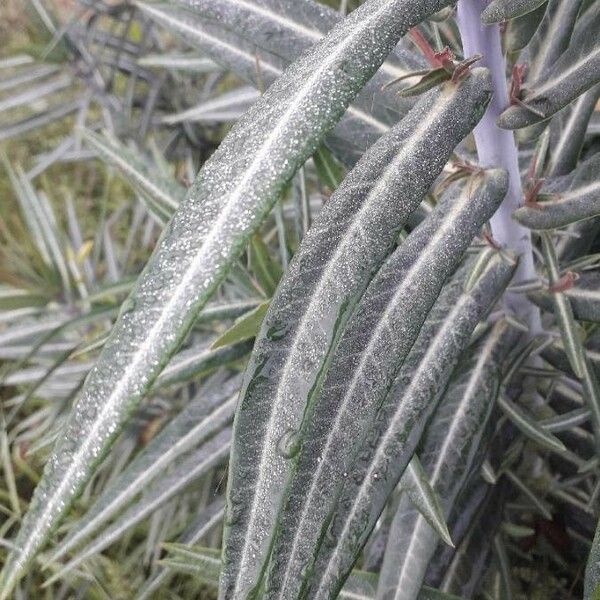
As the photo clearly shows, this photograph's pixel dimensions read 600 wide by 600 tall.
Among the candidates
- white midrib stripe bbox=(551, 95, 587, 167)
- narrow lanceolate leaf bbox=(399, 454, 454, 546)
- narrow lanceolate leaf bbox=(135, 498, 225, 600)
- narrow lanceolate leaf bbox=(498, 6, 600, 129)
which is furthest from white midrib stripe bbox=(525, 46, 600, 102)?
narrow lanceolate leaf bbox=(135, 498, 225, 600)

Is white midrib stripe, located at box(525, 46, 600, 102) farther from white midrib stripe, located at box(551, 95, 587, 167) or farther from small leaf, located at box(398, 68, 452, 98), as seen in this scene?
white midrib stripe, located at box(551, 95, 587, 167)

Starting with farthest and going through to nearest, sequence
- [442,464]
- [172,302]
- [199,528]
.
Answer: [199,528], [442,464], [172,302]

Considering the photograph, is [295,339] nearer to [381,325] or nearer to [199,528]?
[381,325]

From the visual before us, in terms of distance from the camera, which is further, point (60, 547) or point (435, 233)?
point (60, 547)

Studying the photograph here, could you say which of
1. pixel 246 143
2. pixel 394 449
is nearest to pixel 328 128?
pixel 246 143

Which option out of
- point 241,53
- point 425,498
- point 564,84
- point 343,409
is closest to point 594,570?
point 425,498

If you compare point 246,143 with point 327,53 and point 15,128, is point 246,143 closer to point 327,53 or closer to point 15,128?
point 327,53
